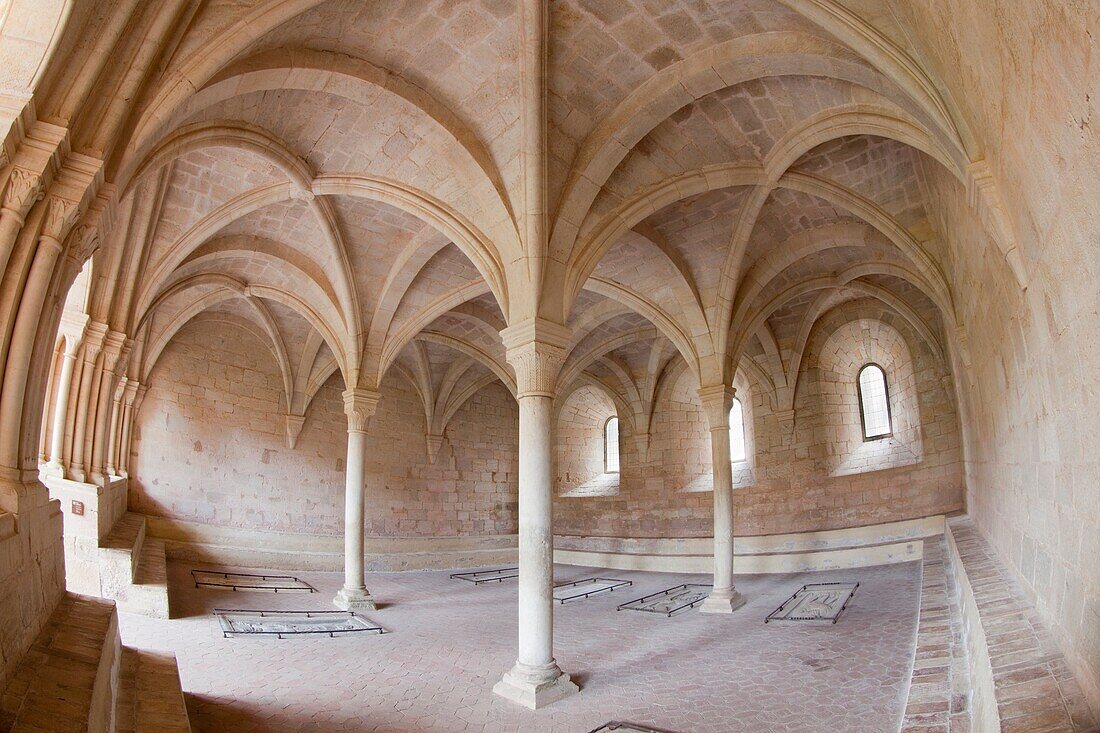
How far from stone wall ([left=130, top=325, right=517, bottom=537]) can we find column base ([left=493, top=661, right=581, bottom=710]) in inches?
402

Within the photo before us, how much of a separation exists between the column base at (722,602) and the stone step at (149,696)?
717cm

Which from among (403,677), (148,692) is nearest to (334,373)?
(403,677)

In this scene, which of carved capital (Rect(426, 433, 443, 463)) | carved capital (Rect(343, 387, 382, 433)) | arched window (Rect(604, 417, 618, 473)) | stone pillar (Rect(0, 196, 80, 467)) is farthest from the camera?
arched window (Rect(604, 417, 618, 473))

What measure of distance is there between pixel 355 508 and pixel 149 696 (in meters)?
6.32

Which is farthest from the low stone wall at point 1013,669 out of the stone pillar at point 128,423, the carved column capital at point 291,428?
the carved column capital at point 291,428

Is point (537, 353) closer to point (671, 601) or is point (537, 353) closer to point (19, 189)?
point (19, 189)

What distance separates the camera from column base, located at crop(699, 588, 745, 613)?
9539 mm

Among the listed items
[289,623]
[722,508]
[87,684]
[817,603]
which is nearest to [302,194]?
[289,623]

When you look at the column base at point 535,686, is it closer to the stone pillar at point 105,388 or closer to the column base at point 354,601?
the column base at point 354,601

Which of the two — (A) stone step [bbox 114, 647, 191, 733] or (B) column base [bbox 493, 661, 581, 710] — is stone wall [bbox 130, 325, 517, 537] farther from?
(B) column base [bbox 493, 661, 581, 710]

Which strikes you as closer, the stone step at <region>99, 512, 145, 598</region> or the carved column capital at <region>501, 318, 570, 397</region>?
the carved column capital at <region>501, 318, 570, 397</region>

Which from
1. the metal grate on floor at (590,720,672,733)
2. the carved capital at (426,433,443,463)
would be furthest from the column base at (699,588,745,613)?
the carved capital at (426,433,443,463)

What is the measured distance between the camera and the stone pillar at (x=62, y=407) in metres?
8.27

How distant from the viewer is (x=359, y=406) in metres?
10.9
